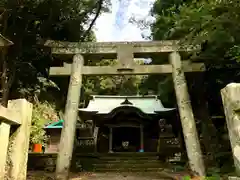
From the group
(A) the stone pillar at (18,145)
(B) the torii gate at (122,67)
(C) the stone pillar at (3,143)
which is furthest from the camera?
(B) the torii gate at (122,67)

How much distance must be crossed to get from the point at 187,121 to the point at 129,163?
5315mm

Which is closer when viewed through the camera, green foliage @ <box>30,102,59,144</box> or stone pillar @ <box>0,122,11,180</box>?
stone pillar @ <box>0,122,11,180</box>

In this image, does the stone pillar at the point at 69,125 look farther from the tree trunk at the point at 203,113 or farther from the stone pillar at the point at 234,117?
the stone pillar at the point at 234,117

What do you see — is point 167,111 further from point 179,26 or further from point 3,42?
point 3,42

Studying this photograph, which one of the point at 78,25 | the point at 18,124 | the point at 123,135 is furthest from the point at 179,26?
the point at 123,135

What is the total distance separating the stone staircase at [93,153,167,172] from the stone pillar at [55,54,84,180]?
3879mm

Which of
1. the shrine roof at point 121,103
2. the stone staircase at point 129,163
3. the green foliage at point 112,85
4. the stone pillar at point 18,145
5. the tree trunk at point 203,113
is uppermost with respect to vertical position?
the green foliage at point 112,85

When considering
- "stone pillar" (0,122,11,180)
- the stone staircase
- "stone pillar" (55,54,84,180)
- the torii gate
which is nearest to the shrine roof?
the stone staircase

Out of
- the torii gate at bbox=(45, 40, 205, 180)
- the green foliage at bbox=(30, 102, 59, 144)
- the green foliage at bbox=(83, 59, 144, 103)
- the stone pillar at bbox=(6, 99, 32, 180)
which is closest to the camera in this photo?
the stone pillar at bbox=(6, 99, 32, 180)

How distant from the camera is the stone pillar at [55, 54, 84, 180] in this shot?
7543 mm

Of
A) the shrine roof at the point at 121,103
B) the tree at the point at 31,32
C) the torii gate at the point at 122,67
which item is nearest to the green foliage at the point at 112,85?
the shrine roof at the point at 121,103

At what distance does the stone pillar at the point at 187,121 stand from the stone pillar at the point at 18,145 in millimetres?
4918

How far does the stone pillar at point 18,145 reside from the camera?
3816 mm

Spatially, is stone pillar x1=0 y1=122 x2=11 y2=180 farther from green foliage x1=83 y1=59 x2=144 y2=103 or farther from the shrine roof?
green foliage x1=83 y1=59 x2=144 y2=103
